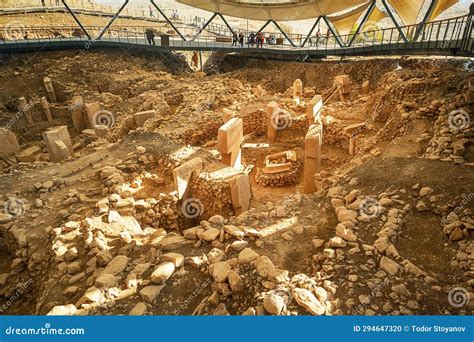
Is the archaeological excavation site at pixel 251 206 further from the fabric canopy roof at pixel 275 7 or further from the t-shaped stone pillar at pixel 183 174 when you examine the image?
the fabric canopy roof at pixel 275 7

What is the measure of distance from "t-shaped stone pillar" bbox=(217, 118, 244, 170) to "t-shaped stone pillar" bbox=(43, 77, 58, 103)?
12.3m

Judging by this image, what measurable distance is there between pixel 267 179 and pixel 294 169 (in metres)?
0.97

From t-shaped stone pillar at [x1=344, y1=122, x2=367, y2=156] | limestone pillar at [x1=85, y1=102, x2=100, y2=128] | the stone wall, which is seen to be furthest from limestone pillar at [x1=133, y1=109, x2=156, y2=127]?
t-shaped stone pillar at [x1=344, y1=122, x2=367, y2=156]

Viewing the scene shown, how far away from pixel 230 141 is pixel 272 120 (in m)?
3.92

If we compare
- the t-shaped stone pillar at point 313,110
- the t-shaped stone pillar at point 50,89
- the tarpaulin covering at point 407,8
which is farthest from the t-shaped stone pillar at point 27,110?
the tarpaulin covering at point 407,8

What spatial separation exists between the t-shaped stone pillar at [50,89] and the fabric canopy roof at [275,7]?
874 cm

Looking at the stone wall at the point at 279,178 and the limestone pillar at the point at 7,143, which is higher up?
the limestone pillar at the point at 7,143

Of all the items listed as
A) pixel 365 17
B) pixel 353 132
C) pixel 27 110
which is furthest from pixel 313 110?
pixel 27 110

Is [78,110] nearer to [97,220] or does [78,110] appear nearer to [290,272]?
[97,220]

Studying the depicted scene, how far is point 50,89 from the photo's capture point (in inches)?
581

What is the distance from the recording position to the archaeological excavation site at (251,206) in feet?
10.6

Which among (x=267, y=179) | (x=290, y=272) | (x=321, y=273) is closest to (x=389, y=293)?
(x=321, y=273)

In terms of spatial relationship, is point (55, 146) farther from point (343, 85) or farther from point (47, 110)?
point (343, 85)

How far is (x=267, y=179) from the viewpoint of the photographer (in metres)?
9.24
